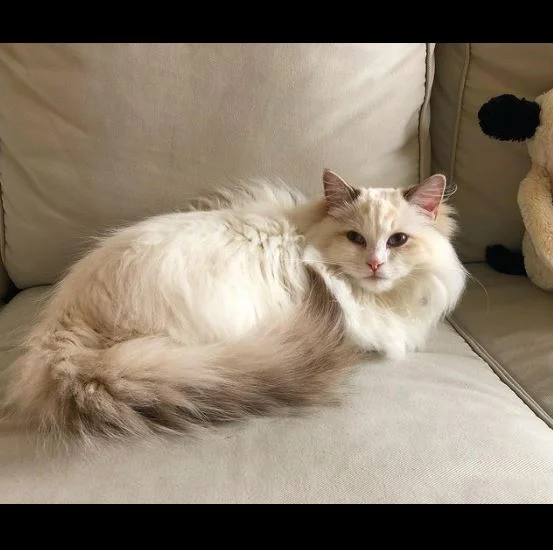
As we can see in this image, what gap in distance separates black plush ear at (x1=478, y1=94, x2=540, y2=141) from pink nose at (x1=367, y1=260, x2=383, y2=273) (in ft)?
1.39

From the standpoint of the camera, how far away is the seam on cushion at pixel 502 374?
39.8 inches

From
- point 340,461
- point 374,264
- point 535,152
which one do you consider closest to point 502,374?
point 374,264

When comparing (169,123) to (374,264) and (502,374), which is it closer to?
(374,264)

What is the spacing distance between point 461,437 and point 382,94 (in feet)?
2.61

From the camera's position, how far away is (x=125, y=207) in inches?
53.0

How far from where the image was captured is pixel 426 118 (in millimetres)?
1433

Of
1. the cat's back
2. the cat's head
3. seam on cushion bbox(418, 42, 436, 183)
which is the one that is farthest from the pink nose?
seam on cushion bbox(418, 42, 436, 183)

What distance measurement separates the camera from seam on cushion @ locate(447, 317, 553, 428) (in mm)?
1012

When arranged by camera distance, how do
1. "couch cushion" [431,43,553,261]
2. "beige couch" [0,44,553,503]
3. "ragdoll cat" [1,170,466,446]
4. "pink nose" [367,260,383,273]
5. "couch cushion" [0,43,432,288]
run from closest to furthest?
"ragdoll cat" [1,170,466,446], "beige couch" [0,44,553,503], "pink nose" [367,260,383,273], "couch cushion" [0,43,432,288], "couch cushion" [431,43,553,261]

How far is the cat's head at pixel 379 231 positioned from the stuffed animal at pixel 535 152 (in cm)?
24

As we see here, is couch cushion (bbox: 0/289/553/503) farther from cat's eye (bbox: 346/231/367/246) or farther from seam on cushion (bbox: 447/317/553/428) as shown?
cat's eye (bbox: 346/231/367/246)
